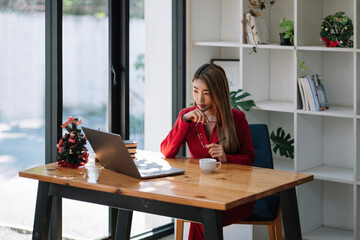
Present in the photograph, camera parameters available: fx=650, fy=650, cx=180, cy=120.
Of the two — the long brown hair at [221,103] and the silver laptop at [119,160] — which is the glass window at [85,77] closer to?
the silver laptop at [119,160]

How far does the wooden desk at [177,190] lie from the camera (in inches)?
103

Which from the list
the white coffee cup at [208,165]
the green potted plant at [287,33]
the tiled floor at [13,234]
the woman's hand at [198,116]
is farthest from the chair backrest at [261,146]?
the tiled floor at [13,234]

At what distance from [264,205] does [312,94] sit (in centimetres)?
94

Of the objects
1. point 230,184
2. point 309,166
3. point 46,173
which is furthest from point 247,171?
point 309,166

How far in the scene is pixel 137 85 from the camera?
453 centimetres

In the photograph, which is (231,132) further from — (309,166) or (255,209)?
(309,166)

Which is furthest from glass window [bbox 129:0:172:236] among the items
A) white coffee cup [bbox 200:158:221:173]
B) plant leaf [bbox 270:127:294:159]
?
white coffee cup [bbox 200:158:221:173]

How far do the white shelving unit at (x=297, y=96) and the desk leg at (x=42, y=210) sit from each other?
5.67ft

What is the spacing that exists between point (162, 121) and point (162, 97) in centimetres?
17

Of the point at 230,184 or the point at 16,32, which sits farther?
the point at 16,32

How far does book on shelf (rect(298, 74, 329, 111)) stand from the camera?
4098 mm

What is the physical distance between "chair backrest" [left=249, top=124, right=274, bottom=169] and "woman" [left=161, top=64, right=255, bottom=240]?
0.72 ft

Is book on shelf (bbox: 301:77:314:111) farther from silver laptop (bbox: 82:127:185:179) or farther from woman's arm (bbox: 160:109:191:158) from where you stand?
silver laptop (bbox: 82:127:185:179)

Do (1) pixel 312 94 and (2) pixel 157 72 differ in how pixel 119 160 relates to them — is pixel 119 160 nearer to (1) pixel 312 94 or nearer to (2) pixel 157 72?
(1) pixel 312 94
